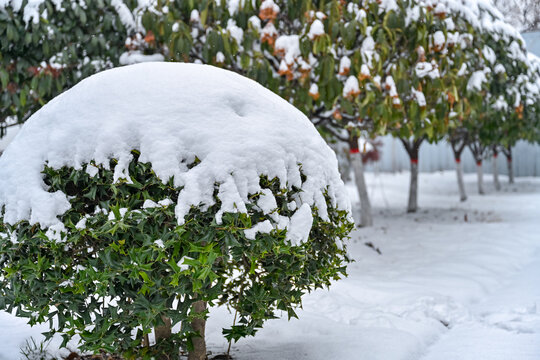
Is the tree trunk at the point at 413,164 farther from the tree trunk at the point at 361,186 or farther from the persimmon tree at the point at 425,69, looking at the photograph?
the persimmon tree at the point at 425,69

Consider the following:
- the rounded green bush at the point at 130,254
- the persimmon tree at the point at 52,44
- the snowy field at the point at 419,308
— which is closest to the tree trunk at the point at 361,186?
the snowy field at the point at 419,308

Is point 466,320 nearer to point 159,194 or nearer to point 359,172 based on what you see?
point 159,194

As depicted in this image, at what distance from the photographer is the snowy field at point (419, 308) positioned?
323 centimetres

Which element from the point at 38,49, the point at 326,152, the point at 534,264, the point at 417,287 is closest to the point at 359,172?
the point at 534,264

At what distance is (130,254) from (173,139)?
0.54 metres

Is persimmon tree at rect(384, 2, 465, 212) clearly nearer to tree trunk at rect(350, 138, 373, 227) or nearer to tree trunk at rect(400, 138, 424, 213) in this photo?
tree trunk at rect(350, 138, 373, 227)

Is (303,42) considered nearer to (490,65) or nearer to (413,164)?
(490,65)

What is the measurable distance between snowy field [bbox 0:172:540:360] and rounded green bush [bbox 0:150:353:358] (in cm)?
93

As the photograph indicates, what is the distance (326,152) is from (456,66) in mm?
3800

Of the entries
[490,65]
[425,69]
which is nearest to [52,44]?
[425,69]

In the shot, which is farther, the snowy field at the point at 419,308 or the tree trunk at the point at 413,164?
the tree trunk at the point at 413,164

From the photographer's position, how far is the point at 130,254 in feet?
6.77

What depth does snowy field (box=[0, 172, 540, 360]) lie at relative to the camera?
3.23 m

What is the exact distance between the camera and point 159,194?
2174 millimetres
